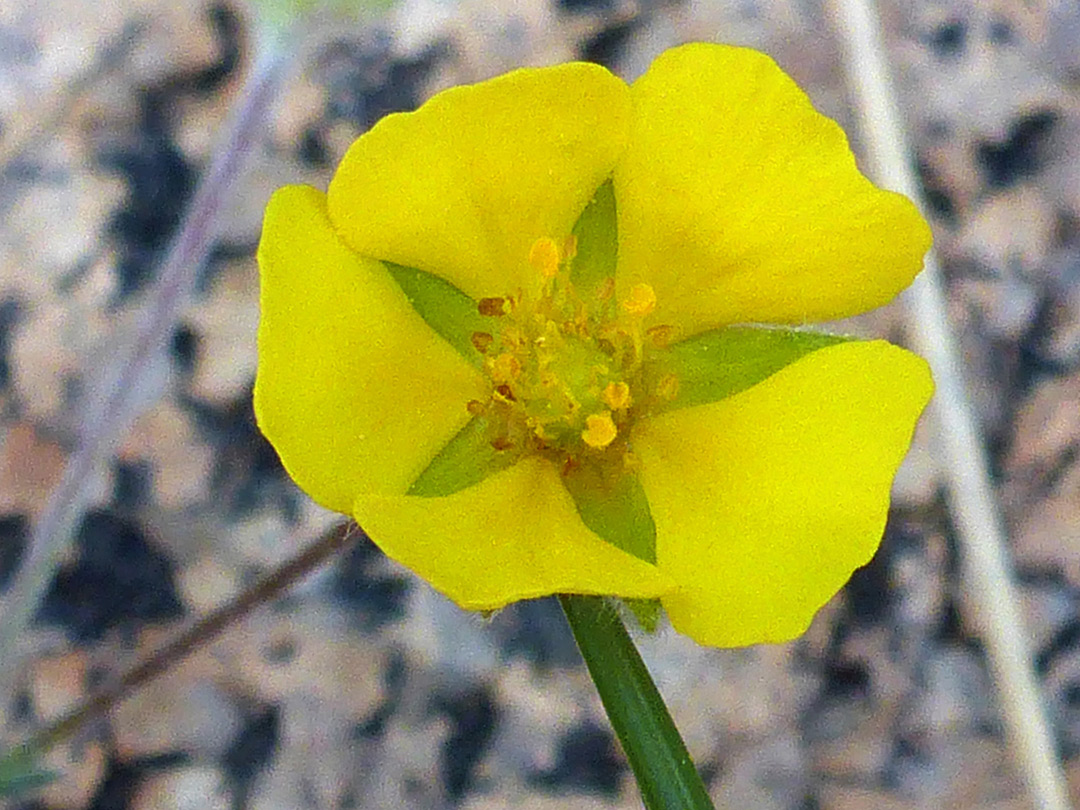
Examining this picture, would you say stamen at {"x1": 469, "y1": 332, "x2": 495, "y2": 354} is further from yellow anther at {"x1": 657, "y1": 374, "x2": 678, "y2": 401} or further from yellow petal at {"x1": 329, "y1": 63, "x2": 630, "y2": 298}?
yellow anther at {"x1": 657, "y1": 374, "x2": 678, "y2": 401}

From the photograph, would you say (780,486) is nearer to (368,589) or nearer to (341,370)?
(341,370)

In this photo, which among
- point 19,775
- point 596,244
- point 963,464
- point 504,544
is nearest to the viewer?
point 504,544

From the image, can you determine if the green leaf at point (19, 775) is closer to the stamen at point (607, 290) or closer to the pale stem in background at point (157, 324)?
the pale stem in background at point (157, 324)

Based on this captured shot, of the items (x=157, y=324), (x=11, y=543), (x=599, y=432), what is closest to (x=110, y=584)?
(x=11, y=543)

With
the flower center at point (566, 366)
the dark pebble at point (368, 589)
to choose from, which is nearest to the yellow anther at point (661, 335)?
the flower center at point (566, 366)

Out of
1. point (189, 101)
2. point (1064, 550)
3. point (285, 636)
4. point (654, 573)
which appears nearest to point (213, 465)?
point (285, 636)

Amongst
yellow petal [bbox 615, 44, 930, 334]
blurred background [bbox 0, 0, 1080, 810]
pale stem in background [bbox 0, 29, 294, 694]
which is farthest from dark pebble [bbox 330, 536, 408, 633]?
yellow petal [bbox 615, 44, 930, 334]
